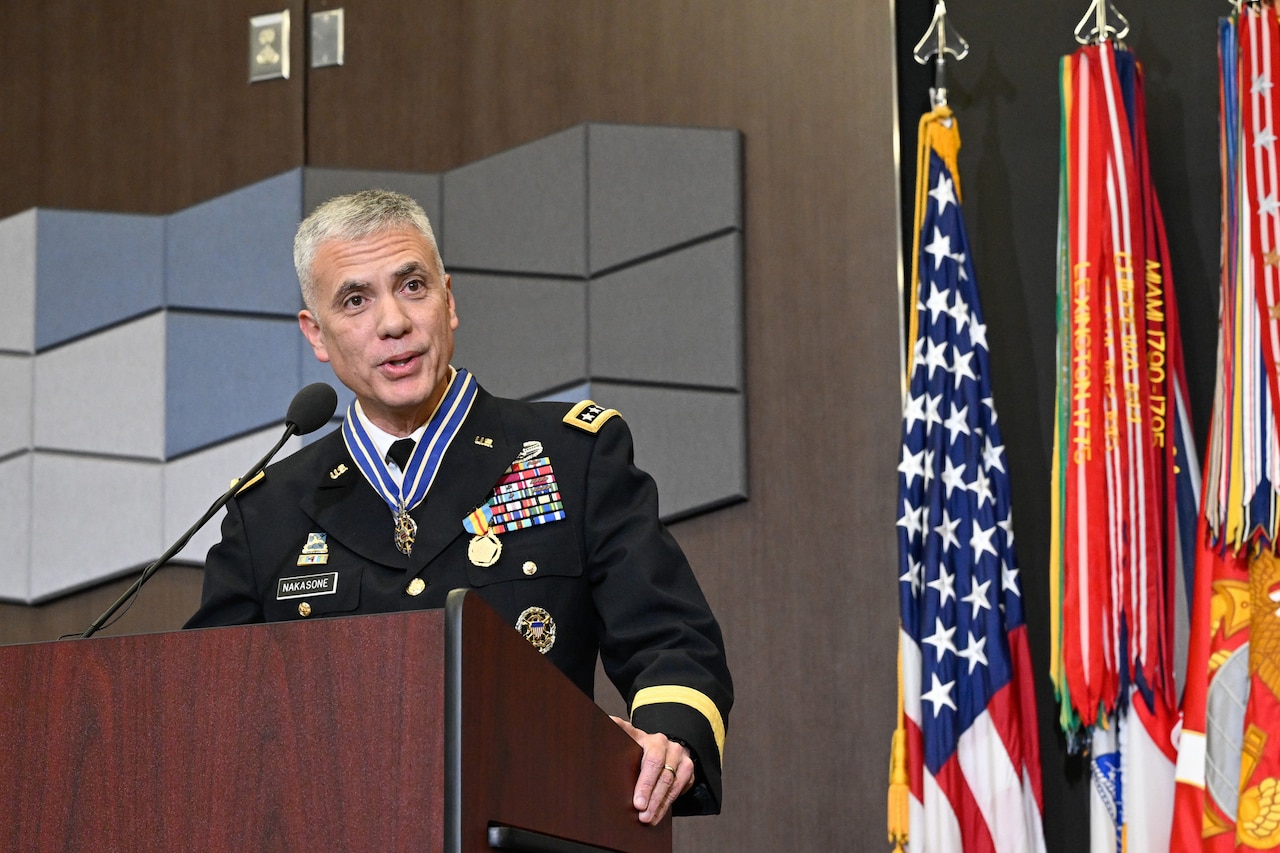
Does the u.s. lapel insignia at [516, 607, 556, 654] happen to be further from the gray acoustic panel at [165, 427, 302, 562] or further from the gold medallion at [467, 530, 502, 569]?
the gray acoustic panel at [165, 427, 302, 562]

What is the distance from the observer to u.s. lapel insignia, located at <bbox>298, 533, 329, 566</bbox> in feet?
6.75

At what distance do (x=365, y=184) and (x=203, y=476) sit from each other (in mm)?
887

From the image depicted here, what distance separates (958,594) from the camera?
10.6 feet

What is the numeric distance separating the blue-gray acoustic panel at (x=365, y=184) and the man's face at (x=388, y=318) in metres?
1.85

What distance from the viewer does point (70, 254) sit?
4.23 meters

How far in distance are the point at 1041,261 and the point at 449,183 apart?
5.04ft

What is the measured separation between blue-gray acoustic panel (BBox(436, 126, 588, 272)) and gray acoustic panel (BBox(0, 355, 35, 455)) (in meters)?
1.27

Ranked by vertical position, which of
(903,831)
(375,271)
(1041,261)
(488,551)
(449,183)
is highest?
(449,183)

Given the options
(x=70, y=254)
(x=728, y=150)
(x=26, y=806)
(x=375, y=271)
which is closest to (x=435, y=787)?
(x=26, y=806)

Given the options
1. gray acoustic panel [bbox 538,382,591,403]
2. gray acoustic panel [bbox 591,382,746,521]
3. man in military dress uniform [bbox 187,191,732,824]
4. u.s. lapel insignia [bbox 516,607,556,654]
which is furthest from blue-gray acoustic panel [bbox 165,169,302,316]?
u.s. lapel insignia [bbox 516,607,556,654]

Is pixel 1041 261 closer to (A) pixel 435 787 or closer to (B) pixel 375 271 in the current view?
(B) pixel 375 271

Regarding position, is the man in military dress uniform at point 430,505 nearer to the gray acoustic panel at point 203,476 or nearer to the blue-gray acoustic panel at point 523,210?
the blue-gray acoustic panel at point 523,210

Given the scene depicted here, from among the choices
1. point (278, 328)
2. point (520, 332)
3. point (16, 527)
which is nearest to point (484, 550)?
point (520, 332)

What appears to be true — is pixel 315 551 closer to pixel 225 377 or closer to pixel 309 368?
pixel 309 368
